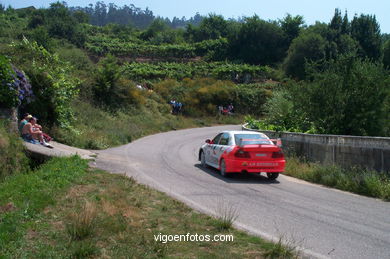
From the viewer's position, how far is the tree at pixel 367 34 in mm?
71875

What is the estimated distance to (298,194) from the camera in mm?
10938

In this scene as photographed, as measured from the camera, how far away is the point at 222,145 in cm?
1421

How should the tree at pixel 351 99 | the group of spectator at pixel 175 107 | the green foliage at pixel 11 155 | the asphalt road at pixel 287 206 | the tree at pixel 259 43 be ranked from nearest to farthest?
the asphalt road at pixel 287 206 → the green foliage at pixel 11 155 → the tree at pixel 351 99 → the group of spectator at pixel 175 107 → the tree at pixel 259 43

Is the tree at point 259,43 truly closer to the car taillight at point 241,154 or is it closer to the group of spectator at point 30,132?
the group of spectator at point 30,132

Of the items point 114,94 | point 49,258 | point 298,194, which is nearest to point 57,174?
point 49,258

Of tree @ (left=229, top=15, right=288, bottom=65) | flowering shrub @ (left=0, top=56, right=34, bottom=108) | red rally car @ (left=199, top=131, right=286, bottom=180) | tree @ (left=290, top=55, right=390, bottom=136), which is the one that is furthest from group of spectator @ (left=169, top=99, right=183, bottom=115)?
tree @ (left=229, top=15, right=288, bottom=65)

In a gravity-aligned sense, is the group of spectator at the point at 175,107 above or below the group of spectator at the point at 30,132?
above

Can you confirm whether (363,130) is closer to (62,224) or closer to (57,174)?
(57,174)

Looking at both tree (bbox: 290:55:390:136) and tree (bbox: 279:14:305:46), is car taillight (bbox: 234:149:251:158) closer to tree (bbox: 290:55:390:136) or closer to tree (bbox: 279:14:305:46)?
tree (bbox: 290:55:390:136)

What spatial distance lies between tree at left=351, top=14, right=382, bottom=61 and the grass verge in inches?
2742

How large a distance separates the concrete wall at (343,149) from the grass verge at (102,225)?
21.8 feet

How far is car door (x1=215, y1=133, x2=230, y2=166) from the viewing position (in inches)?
546

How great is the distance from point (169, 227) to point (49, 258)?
2.12 metres

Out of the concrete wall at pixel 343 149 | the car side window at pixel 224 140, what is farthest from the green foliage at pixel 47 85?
the concrete wall at pixel 343 149
